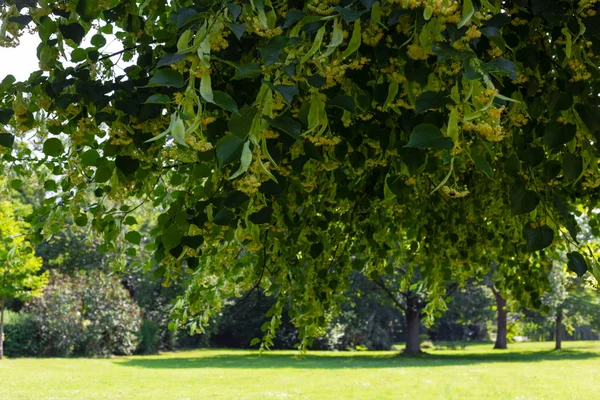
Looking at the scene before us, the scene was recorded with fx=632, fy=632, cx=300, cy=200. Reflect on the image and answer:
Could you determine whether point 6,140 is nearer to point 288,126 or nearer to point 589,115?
point 288,126

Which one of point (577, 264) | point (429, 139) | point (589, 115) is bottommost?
point (577, 264)

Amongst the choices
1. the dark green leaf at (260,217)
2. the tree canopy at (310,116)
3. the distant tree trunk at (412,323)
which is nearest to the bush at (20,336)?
the distant tree trunk at (412,323)

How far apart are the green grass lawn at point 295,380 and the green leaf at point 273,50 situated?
11.0 m

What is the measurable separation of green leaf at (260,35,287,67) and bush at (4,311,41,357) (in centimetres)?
2358

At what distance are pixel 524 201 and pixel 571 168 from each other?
7.2 inches

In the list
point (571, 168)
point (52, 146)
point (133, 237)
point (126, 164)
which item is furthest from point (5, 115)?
point (571, 168)

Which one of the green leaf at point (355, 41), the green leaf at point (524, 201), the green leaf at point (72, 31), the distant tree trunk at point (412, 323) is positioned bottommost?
the distant tree trunk at point (412, 323)

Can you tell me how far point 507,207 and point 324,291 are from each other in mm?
1326

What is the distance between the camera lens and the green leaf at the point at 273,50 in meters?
1.52

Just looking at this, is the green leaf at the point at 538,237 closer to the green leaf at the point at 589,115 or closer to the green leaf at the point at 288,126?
the green leaf at the point at 589,115

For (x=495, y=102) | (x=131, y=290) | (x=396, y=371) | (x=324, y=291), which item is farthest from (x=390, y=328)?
(x=495, y=102)

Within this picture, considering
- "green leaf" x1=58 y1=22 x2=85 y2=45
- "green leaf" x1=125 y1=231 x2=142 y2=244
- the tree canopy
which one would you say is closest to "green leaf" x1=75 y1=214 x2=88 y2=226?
the tree canopy

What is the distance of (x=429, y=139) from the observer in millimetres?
1460

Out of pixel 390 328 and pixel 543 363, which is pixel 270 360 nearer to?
pixel 543 363
